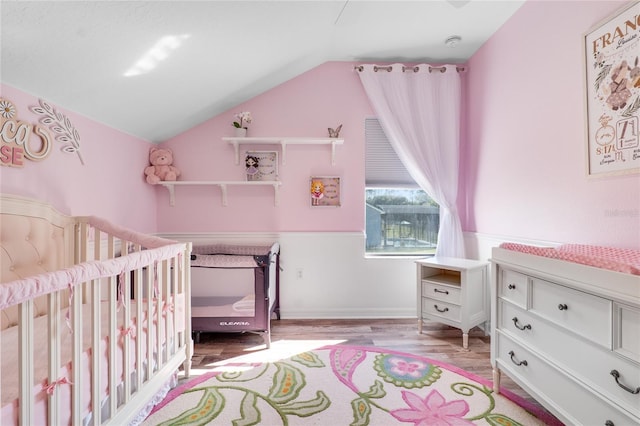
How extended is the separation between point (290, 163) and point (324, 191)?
0.43 meters

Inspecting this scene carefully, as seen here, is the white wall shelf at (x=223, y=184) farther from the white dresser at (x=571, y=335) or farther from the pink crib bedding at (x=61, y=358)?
the white dresser at (x=571, y=335)

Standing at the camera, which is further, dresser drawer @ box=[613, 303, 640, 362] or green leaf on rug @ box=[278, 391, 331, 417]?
green leaf on rug @ box=[278, 391, 331, 417]

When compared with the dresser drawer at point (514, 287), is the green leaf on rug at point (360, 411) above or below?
below

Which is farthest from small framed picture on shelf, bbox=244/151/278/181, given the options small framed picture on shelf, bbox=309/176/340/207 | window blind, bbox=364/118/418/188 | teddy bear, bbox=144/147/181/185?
window blind, bbox=364/118/418/188

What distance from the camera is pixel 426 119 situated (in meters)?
2.65

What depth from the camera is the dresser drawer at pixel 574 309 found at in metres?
0.94

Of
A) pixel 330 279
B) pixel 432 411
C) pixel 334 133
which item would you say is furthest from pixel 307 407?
pixel 334 133

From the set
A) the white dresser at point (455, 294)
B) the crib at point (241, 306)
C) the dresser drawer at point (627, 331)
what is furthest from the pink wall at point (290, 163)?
the dresser drawer at point (627, 331)

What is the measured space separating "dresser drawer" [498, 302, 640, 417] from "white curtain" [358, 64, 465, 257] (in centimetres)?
134

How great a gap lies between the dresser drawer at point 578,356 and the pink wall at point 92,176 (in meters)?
2.65

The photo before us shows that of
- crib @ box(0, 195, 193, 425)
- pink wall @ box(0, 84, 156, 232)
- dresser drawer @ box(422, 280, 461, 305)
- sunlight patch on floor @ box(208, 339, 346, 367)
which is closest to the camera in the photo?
crib @ box(0, 195, 193, 425)

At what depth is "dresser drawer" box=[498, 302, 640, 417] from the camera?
0.87 meters

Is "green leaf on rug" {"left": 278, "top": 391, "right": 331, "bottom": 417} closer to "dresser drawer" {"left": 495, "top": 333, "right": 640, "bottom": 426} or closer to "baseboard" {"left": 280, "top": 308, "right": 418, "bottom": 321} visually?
"dresser drawer" {"left": 495, "top": 333, "right": 640, "bottom": 426}

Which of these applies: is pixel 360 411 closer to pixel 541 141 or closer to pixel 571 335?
pixel 571 335
